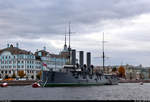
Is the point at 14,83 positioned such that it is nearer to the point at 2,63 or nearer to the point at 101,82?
the point at 101,82

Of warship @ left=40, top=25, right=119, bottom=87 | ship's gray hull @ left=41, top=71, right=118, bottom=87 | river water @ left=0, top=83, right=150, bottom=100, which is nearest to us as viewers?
river water @ left=0, top=83, right=150, bottom=100

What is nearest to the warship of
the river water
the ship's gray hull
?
the ship's gray hull

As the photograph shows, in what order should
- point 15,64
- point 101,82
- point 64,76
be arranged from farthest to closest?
point 15,64, point 101,82, point 64,76

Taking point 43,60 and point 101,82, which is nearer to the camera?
point 101,82

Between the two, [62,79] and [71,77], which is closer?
[62,79]

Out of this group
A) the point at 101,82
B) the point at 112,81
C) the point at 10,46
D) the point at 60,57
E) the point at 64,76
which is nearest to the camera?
the point at 64,76

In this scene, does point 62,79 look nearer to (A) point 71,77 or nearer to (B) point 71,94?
(A) point 71,77

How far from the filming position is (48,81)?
76.5 m

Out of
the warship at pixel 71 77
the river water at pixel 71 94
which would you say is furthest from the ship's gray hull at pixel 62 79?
the river water at pixel 71 94

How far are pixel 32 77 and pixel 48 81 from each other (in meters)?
60.9

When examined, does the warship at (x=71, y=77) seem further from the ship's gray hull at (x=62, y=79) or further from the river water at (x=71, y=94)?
the river water at (x=71, y=94)

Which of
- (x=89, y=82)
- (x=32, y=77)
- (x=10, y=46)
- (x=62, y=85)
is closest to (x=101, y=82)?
(x=89, y=82)

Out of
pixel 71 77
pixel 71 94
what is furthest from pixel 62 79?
pixel 71 94

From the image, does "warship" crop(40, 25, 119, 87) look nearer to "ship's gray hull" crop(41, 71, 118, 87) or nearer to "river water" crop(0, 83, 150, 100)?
"ship's gray hull" crop(41, 71, 118, 87)
